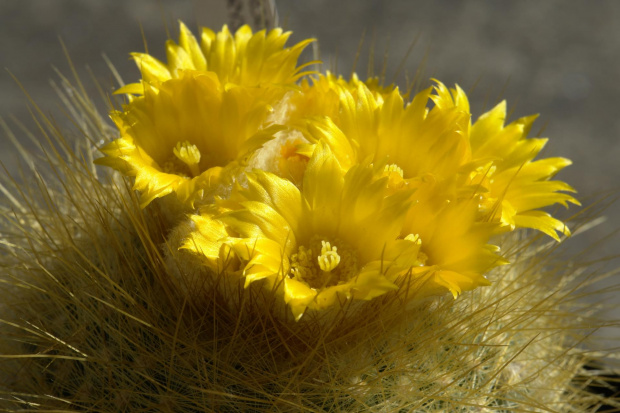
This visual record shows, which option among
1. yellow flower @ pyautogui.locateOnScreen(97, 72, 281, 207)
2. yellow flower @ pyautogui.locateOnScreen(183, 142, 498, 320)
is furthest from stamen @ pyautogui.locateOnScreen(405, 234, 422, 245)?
yellow flower @ pyautogui.locateOnScreen(97, 72, 281, 207)

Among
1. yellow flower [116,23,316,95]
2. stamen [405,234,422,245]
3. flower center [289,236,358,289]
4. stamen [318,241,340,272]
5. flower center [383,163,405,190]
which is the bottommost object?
flower center [289,236,358,289]

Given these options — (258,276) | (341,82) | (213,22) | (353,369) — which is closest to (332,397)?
(353,369)

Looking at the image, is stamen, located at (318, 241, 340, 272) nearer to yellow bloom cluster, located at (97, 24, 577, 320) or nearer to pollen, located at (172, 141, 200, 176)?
yellow bloom cluster, located at (97, 24, 577, 320)

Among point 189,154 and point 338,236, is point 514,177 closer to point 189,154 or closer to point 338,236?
point 338,236

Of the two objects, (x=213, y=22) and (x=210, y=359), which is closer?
(x=210, y=359)

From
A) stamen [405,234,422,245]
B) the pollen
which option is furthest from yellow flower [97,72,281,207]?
stamen [405,234,422,245]

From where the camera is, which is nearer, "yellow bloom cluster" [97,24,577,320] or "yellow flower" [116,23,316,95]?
"yellow bloom cluster" [97,24,577,320]

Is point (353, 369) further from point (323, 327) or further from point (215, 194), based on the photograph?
point (215, 194)

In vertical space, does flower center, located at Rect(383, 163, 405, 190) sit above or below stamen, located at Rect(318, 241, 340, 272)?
above
